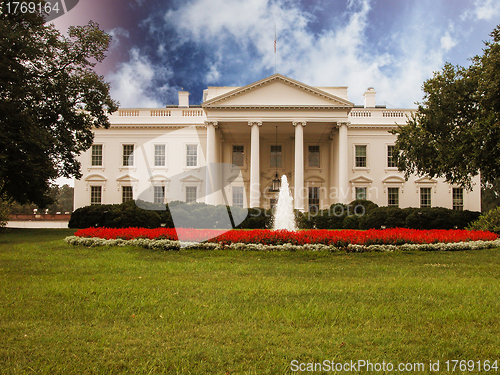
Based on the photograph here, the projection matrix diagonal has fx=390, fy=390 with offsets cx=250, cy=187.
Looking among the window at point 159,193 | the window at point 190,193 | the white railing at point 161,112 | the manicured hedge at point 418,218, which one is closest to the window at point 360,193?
the manicured hedge at point 418,218

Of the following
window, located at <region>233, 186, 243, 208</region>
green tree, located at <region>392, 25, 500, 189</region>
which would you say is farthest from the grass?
window, located at <region>233, 186, 243, 208</region>

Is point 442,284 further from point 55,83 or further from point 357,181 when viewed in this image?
point 357,181

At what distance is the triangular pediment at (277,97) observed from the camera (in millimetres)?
30766

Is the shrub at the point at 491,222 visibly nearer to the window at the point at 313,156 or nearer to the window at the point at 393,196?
the window at the point at 393,196

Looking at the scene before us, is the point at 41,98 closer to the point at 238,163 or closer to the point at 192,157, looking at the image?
the point at 192,157

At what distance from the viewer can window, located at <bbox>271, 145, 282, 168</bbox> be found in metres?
35.8

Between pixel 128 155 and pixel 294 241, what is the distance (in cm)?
2769

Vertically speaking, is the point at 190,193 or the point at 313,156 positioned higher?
the point at 313,156

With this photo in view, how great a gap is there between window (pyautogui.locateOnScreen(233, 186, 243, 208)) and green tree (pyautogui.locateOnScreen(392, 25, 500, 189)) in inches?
566

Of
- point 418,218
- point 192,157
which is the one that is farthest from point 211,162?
point 418,218

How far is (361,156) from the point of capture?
3550 centimetres

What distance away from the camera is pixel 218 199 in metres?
32.3

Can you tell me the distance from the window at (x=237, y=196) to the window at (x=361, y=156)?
10.9 metres

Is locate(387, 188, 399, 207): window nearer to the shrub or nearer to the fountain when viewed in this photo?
the fountain
